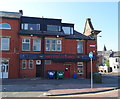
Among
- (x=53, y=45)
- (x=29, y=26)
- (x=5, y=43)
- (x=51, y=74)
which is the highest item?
(x=29, y=26)

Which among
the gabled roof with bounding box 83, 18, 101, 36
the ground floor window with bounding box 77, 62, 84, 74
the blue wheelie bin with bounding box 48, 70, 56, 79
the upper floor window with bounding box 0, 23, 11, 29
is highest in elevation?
the gabled roof with bounding box 83, 18, 101, 36

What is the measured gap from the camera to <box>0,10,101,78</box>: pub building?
2508 centimetres

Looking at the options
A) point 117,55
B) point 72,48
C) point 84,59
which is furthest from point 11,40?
point 117,55

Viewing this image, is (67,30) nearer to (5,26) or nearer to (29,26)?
(29,26)

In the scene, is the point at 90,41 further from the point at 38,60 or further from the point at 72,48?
the point at 38,60

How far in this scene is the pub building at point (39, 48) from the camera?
25.1 meters

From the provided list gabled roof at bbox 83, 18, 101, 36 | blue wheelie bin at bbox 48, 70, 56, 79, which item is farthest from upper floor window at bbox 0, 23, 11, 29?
gabled roof at bbox 83, 18, 101, 36

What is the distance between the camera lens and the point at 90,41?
95.1 ft

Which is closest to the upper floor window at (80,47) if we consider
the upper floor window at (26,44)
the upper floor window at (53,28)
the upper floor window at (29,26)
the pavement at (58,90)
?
the upper floor window at (53,28)

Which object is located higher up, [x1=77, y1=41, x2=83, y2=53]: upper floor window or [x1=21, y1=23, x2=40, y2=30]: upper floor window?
[x1=21, y1=23, x2=40, y2=30]: upper floor window

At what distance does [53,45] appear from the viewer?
2698cm

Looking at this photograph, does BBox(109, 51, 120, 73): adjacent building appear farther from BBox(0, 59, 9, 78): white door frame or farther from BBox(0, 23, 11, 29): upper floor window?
BBox(0, 23, 11, 29): upper floor window

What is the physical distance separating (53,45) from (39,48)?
7.72 ft

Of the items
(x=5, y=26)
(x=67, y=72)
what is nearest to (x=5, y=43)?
(x=5, y=26)
